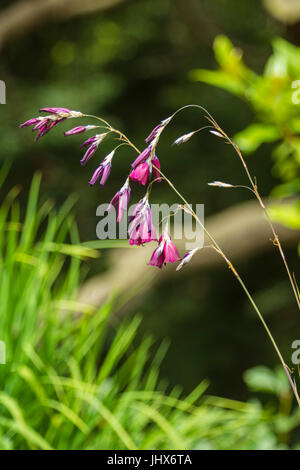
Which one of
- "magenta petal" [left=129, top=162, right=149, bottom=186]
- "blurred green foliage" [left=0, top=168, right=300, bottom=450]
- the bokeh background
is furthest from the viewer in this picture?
the bokeh background

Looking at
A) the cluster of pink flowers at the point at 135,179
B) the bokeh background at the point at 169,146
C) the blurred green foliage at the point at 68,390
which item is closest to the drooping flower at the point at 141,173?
the cluster of pink flowers at the point at 135,179

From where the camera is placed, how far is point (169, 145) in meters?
3.54

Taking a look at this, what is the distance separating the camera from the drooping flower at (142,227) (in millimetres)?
432

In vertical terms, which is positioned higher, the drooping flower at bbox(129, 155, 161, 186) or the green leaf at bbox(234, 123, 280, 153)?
the green leaf at bbox(234, 123, 280, 153)

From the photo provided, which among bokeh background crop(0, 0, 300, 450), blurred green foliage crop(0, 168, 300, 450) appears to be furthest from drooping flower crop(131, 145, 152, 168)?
bokeh background crop(0, 0, 300, 450)

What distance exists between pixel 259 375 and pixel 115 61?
291 cm

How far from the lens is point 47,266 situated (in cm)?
118

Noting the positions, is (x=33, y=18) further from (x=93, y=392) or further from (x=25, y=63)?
(x=93, y=392)

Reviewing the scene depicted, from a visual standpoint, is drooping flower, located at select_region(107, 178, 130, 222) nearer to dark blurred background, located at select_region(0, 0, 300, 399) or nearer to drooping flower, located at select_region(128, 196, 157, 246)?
drooping flower, located at select_region(128, 196, 157, 246)

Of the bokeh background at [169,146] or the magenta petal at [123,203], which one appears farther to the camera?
the bokeh background at [169,146]

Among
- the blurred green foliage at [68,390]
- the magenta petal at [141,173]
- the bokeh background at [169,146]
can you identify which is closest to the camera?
the magenta petal at [141,173]

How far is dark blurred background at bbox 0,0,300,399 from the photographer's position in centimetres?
349

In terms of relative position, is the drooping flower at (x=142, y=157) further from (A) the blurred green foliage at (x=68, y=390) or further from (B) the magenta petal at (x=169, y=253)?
(A) the blurred green foliage at (x=68, y=390)

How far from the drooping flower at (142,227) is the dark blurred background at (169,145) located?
287cm
